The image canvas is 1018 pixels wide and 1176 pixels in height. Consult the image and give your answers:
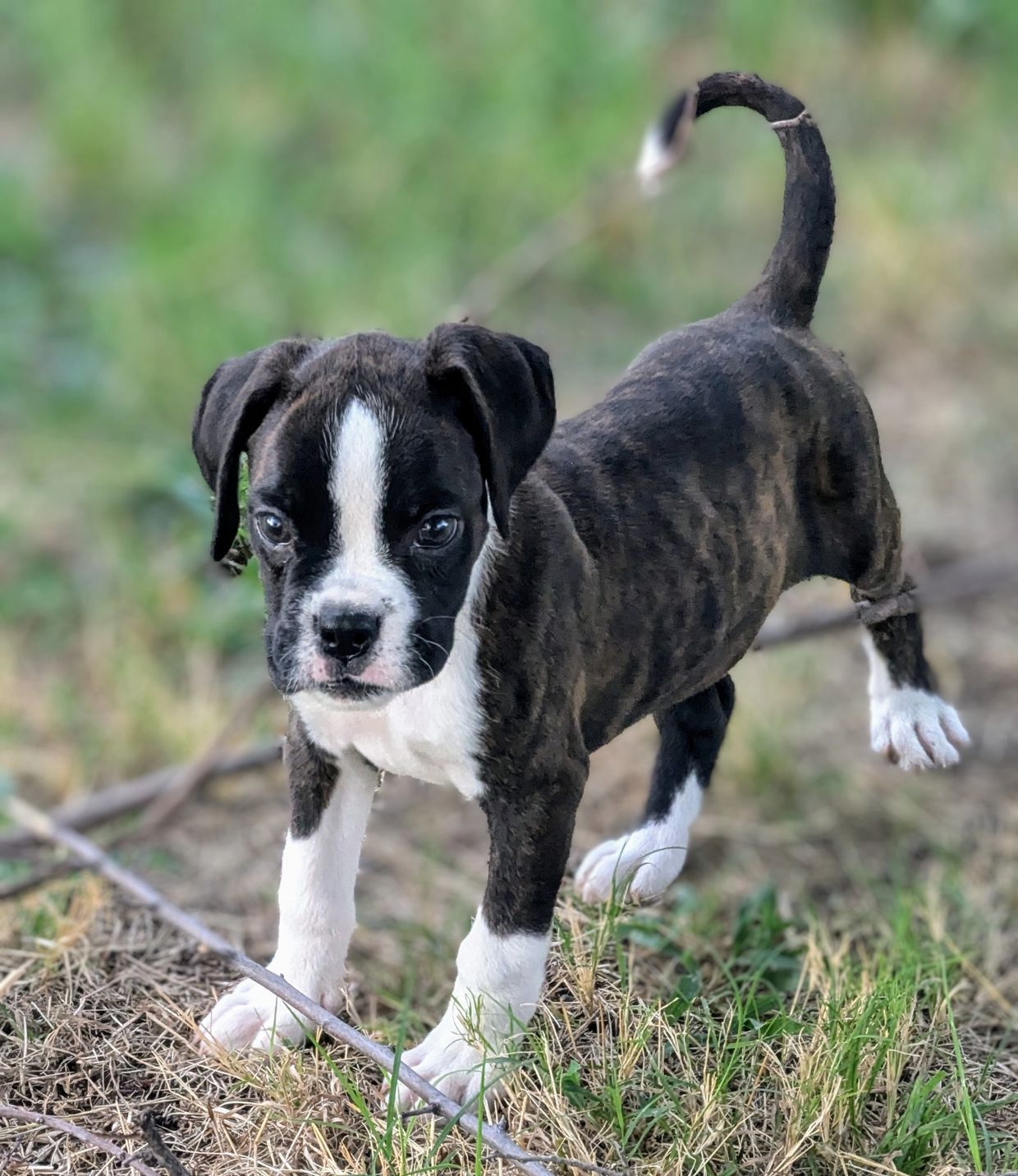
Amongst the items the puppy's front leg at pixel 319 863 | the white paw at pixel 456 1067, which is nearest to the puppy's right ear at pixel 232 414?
the puppy's front leg at pixel 319 863

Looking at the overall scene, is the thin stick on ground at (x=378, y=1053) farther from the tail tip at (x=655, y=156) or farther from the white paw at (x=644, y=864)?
the tail tip at (x=655, y=156)

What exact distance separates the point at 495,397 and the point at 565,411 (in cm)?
595

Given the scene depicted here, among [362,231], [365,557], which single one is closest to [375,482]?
[365,557]

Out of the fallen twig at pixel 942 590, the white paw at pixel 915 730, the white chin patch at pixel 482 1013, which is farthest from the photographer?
the fallen twig at pixel 942 590

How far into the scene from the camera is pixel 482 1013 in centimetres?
289

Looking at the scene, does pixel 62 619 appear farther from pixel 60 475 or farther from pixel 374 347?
pixel 374 347

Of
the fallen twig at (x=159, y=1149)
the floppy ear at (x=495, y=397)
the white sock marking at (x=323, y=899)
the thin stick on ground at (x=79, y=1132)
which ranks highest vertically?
the floppy ear at (x=495, y=397)

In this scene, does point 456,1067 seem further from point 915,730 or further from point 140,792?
point 140,792

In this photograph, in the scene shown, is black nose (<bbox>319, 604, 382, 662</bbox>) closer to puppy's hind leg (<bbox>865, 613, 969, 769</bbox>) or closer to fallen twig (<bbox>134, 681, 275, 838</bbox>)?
puppy's hind leg (<bbox>865, 613, 969, 769</bbox>)

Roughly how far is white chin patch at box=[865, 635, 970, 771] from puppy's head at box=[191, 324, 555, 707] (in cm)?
111

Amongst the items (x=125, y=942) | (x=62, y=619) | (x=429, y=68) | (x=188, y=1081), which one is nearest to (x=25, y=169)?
(x=429, y=68)

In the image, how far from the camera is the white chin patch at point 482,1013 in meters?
2.82

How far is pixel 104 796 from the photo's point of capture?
5.88 meters

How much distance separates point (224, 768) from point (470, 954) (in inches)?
122
